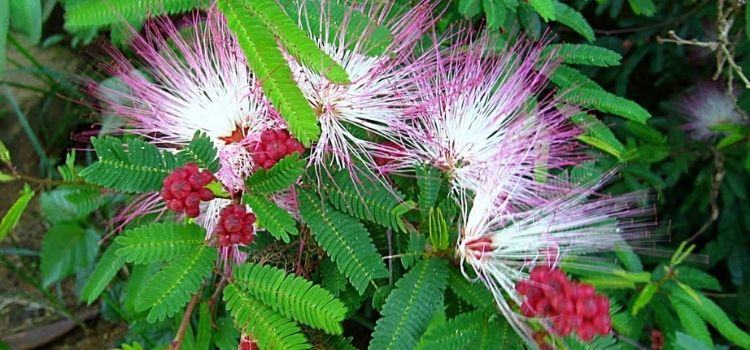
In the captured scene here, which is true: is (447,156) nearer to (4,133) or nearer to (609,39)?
(609,39)

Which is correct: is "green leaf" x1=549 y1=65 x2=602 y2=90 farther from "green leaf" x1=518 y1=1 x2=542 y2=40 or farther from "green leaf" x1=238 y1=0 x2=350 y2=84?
"green leaf" x1=238 y1=0 x2=350 y2=84

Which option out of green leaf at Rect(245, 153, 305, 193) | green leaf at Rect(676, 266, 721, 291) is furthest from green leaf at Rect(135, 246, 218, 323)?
green leaf at Rect(676, 266, 721, 291)

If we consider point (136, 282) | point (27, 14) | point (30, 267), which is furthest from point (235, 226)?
point (30, 267)

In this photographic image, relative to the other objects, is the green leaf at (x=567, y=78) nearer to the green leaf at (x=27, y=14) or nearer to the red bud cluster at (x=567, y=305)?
the red bud cluster at (x=567, y=305)

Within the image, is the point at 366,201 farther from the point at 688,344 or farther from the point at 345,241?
the point at 688,344

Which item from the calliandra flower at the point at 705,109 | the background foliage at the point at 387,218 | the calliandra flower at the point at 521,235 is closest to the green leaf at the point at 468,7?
the background foliage at the point at 387,218
